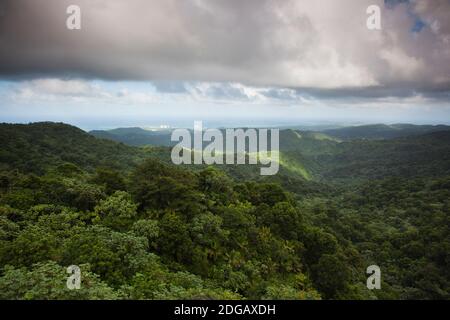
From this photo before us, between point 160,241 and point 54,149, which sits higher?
point 54,149

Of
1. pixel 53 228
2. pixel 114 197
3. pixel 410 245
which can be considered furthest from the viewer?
pixel 410 245

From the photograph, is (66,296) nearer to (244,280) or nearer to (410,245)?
(244,280)

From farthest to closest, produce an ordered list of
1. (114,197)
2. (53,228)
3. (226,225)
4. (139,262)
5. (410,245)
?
(410,245) < (226,225) < (114,197) < (53,228) < (139,262)

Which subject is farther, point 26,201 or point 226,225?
point 226,225

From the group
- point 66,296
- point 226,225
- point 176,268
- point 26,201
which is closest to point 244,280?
point 176,268

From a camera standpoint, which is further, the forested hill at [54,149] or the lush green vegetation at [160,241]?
the forested hill at [54,149]

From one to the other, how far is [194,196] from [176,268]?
6559 millimetres

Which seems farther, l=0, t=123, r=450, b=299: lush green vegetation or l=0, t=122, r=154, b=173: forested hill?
l=0, t=122, r=154, b=173: forested hill

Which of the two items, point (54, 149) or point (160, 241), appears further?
point (54, 149)

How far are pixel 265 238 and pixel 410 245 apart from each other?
195 feet
